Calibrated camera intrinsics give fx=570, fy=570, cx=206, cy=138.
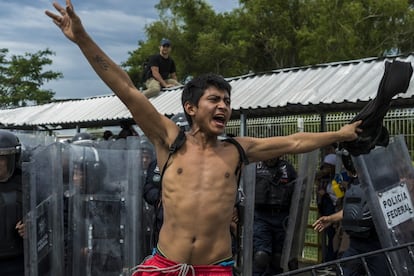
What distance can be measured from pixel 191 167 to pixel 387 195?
1681 millimetres

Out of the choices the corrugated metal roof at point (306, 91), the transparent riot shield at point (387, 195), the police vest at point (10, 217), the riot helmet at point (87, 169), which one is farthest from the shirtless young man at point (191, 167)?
the corrugated metal roof at point (306, 91)

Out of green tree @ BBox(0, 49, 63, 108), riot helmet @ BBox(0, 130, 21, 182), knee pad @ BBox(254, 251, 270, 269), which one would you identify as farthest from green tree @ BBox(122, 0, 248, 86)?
riot helmet @ BBox(0, 130, 21, 182)

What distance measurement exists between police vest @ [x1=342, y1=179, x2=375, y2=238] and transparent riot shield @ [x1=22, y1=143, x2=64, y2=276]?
2.40 meters

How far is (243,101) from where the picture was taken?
796cm

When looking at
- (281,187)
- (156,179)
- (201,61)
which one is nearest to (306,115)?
(281,187)

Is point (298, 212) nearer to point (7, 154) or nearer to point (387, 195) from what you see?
point (387, 195)

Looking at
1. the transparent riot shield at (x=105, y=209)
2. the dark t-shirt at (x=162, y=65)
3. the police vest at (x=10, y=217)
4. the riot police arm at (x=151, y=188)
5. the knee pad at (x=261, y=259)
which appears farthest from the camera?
the dark t-shirt at (x=162, y=65)

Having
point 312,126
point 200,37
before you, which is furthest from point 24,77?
point 312,126

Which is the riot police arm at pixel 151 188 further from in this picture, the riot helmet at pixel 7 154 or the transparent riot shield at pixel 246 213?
the riot helmet at pixel 7 154

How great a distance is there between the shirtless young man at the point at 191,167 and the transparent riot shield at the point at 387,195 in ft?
4.29

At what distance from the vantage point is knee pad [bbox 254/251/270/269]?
5.76 m

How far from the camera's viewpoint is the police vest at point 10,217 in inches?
155

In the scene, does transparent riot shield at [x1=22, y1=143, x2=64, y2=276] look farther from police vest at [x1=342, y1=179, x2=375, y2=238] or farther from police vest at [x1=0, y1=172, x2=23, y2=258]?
police vest at [x1=342, y1=179, x2=375, y2=238]

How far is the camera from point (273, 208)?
6.06m
